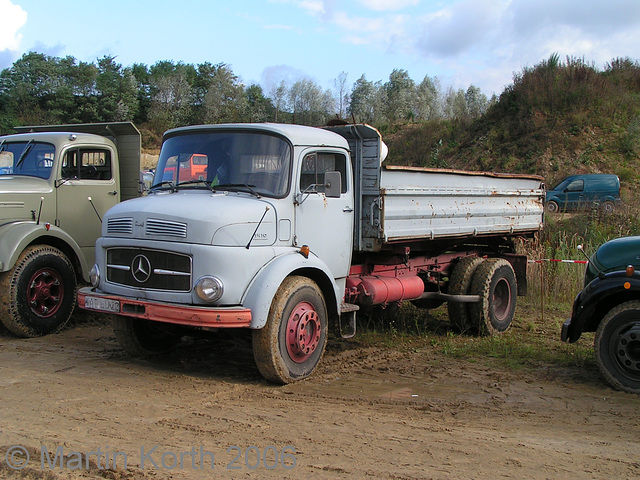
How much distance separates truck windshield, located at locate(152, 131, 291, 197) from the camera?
6.08 m

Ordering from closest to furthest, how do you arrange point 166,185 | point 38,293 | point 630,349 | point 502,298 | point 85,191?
point 630,349 < point 166,185 < point 38,293 < point 85,191 < point 502,298

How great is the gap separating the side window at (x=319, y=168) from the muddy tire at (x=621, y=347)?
3.05 metres

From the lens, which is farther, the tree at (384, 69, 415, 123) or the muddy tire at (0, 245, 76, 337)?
the tree at (384, 69, 415, 123)

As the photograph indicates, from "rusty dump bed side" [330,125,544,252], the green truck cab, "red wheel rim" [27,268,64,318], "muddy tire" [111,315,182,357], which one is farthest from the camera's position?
"red wheel rim" [27,268,64,318]

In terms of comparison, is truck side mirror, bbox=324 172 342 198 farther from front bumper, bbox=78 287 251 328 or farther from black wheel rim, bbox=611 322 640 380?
black wheel rim, bbox=611 322 640 380

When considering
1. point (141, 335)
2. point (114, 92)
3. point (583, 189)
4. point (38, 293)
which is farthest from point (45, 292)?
point (114, 92)

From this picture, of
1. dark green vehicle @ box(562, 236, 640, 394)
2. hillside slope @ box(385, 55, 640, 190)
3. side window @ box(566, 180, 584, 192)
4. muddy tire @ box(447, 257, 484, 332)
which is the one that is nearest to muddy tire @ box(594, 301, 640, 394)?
dark green vehicle @ box(562, 236, 640, 394)

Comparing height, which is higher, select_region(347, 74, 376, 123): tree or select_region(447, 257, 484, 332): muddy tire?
select_region(347, 74, 376, 123): tree

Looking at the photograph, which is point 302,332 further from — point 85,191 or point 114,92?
point 114,92

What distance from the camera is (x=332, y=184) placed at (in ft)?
21.1

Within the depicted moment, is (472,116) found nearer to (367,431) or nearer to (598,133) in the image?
(598,133)

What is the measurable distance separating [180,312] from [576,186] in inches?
843

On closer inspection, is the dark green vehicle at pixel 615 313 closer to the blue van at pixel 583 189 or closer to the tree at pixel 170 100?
the blue van at pixel 583 189

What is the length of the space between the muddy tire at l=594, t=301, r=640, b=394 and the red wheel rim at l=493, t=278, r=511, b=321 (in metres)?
3.25
